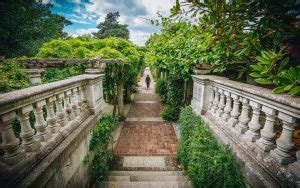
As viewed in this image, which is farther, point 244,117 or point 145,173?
point 145,173

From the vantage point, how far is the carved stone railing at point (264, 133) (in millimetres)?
1743

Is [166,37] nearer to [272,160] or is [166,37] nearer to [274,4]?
[274,4]

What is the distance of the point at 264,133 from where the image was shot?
215cm

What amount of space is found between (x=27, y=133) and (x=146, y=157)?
12.9ft

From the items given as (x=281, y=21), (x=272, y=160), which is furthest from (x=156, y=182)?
(x=281, y=21)

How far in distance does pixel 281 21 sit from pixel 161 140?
5608 millimetres

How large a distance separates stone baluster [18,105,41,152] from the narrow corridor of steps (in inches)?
86.6

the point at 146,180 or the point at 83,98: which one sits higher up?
the point at 83,98

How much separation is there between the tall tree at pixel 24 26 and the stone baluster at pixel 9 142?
18.8 metres

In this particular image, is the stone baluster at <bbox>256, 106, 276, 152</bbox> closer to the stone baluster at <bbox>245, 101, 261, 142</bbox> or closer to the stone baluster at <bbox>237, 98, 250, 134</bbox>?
Result: the stone baluster at <bbox>245, 101, 261, 142</bbox>

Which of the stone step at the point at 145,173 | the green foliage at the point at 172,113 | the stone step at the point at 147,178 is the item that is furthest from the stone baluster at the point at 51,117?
the green foliage at the point at 172,113

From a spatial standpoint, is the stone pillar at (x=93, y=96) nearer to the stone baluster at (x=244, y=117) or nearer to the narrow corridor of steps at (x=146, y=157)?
the narrow corridor of steps at (x=146, y=157)

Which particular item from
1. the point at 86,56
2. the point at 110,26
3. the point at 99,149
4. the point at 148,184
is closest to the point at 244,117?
the point at 148,184

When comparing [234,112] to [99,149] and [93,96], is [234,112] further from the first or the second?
[99,149]
